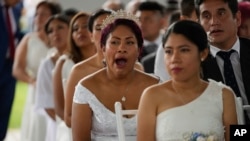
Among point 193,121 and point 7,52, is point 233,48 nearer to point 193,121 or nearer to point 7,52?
point 193,121

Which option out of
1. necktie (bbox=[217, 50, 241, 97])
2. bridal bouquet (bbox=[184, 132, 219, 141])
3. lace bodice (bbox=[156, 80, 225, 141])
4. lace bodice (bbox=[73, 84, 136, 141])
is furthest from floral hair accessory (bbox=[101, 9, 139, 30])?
bridal bouquet (bbox=[184, 132, 219, 141])

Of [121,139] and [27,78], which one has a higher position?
[27,78]

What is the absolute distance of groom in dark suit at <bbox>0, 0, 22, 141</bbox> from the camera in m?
10.5

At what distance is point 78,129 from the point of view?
228 inches

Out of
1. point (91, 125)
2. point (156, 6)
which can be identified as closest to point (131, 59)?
point (91, 125)

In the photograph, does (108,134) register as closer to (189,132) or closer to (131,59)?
(131,59)

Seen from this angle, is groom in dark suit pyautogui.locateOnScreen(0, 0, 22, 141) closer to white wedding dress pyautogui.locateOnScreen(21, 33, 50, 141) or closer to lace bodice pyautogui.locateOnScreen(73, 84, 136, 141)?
white wedding dress pyautogui.locateOnScreen(21, 33, 50, 141)

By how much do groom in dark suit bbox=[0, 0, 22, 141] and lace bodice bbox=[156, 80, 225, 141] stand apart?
5.58m

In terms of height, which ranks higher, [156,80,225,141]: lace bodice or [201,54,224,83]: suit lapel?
[201,54,224,83]: suit lapel

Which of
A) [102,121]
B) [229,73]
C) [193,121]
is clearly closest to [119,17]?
[102,121]

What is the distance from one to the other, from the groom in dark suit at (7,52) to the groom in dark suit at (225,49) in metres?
4.82

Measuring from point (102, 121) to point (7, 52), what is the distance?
5.07 m

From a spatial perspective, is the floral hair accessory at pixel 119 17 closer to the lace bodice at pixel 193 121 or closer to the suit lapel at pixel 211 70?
the suit lapel at pixel 211 70

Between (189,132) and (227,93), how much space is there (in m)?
0.35
